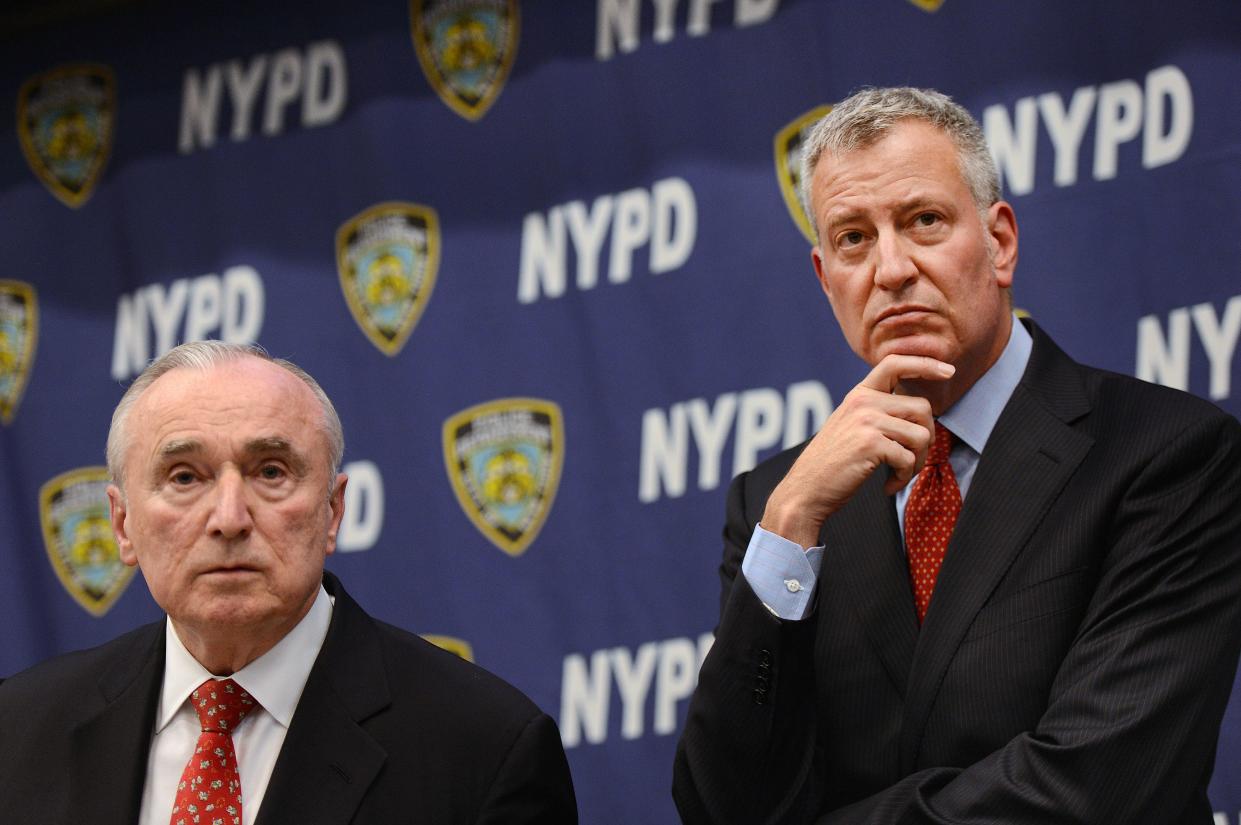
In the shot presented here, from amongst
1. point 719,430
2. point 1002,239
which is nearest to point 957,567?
point 1002,239

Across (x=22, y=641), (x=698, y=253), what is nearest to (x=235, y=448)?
(x=698, y=253)

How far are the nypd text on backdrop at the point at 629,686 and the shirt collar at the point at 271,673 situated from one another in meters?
1.31

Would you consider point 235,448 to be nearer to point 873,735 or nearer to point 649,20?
point 873,735

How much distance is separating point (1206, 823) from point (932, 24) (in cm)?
200

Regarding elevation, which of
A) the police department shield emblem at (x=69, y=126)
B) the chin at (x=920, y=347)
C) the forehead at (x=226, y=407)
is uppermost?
the police department shield emblem at (x=69, y=126)

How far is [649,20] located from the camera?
4078 mm

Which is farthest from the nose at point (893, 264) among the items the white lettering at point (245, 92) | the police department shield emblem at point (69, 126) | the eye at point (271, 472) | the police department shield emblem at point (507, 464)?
the police department shield emblem at point (69, 126)

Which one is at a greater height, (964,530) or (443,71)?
(443,71)

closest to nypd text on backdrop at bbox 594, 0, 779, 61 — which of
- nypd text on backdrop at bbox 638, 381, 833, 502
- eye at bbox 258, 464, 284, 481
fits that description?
nypd text on backdrop at bbox 638, 381, 833, 502

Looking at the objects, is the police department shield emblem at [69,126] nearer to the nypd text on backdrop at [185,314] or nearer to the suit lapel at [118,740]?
the nypd text on backdrop at [185,314]

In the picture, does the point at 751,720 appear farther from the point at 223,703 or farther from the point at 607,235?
the point at 607,235

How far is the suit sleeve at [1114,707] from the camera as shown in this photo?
219 cm

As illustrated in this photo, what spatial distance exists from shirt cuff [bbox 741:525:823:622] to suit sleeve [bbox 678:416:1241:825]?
0.04m

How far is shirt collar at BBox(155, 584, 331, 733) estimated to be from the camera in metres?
2.61
